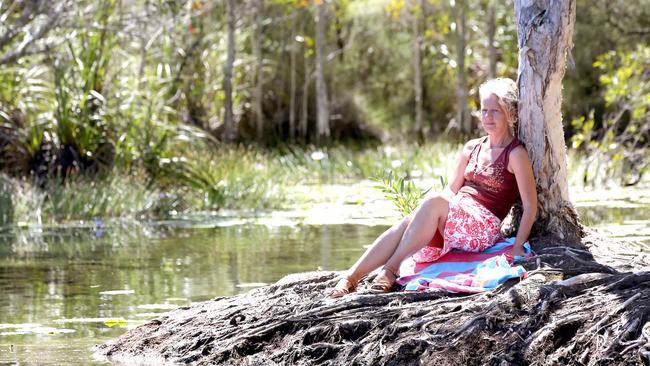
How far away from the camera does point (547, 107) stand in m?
7.69

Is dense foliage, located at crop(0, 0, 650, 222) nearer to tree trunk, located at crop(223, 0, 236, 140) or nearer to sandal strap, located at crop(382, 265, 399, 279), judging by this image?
tree trunk, located at crop(223, 0, 236, 140)

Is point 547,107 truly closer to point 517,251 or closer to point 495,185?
point 495,185

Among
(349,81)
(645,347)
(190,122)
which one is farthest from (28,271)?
(349,81)

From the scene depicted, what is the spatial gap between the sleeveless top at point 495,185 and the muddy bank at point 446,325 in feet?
1.06

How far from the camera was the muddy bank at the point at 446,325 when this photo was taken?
6.12m

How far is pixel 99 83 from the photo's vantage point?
1722 centimetres

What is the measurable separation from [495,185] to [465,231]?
1.50ft

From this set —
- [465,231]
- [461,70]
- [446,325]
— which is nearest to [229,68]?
[461,70]

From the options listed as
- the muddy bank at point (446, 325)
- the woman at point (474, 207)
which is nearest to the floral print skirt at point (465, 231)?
the woman at point (474, 207)

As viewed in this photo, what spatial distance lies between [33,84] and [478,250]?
12.2 meters

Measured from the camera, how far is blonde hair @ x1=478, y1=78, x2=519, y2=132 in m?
7.70

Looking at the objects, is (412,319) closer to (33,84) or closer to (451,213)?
(451,213)

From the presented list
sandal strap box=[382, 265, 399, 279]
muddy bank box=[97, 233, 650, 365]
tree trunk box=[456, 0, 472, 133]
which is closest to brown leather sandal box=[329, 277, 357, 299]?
muddy bank box=[97, 233, 650, 365]

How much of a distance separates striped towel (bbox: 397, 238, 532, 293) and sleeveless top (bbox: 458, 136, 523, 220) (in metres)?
0.22
